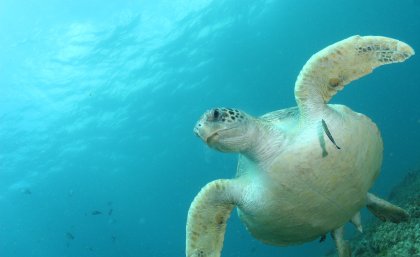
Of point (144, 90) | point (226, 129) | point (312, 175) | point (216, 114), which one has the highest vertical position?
point (144, 90)

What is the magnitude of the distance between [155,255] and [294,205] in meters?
83.8

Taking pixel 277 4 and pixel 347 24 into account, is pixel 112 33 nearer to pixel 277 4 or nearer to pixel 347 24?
pixel 277 4

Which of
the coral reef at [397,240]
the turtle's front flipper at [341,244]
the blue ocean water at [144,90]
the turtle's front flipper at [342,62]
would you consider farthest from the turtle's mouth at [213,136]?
the blue ocean water at [144,90]

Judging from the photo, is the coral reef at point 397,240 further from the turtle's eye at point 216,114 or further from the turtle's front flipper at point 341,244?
the turtle's eye at point 216,114

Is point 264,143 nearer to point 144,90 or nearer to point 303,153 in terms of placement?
point 303,153

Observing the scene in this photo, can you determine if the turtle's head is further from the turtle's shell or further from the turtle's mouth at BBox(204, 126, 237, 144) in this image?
the turtle's shell

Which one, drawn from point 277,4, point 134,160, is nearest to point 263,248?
point 134,160

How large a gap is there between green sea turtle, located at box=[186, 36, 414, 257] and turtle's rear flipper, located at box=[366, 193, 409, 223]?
22.7 inches

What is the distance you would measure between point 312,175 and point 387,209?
183 centimetres

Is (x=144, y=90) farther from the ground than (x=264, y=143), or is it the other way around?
(x=144, y=90)

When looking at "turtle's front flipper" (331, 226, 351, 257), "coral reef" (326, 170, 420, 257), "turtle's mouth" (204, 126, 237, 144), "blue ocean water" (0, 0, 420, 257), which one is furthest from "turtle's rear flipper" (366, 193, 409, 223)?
"blue ocean water" (0, 0, 420, 257)

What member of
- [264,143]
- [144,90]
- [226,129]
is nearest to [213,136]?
[226,129]

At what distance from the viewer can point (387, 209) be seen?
481 centimetres

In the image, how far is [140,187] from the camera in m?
56.5
